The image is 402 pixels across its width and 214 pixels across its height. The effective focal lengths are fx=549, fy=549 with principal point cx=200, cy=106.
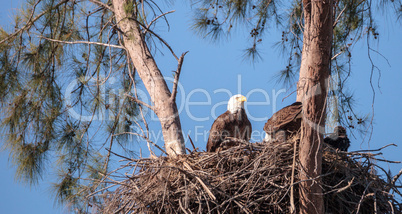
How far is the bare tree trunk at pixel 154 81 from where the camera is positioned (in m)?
4.55

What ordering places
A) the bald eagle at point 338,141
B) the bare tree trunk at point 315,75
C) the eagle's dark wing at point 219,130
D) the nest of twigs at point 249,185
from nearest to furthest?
the bare tree trunk at point 315,75 < the nest of twigs at point 249,185 < the bald eagle at point 338,141 < the eagle's dark wing at point 219,130

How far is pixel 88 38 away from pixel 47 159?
4.20 feet

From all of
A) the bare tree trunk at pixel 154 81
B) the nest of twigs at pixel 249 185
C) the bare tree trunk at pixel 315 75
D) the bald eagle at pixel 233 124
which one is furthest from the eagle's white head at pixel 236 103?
the bare tree trunk at pixel 315 75

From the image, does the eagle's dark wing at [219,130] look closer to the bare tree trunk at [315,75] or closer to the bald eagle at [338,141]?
the bald eagle at [338,141]

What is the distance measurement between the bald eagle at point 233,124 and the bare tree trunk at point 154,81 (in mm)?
643

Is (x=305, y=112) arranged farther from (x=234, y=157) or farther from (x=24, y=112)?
(x=24, y=112)

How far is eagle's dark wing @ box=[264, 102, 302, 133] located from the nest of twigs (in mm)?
571

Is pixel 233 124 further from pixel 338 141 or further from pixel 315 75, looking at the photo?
pixel 315 75

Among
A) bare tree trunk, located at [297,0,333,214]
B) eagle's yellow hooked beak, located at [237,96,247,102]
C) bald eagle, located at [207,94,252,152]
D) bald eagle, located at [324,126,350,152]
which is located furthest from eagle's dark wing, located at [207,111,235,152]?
bare tree trunk, located at [297,0,333,214]

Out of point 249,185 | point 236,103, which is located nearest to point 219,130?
point 236,103

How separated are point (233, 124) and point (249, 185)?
156 cm

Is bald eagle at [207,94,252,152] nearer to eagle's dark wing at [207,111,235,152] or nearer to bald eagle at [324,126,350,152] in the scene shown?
eagle's dark wing at [207,111,235,152]

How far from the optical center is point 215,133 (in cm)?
515

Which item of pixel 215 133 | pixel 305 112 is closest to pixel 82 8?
pixel 215 133
